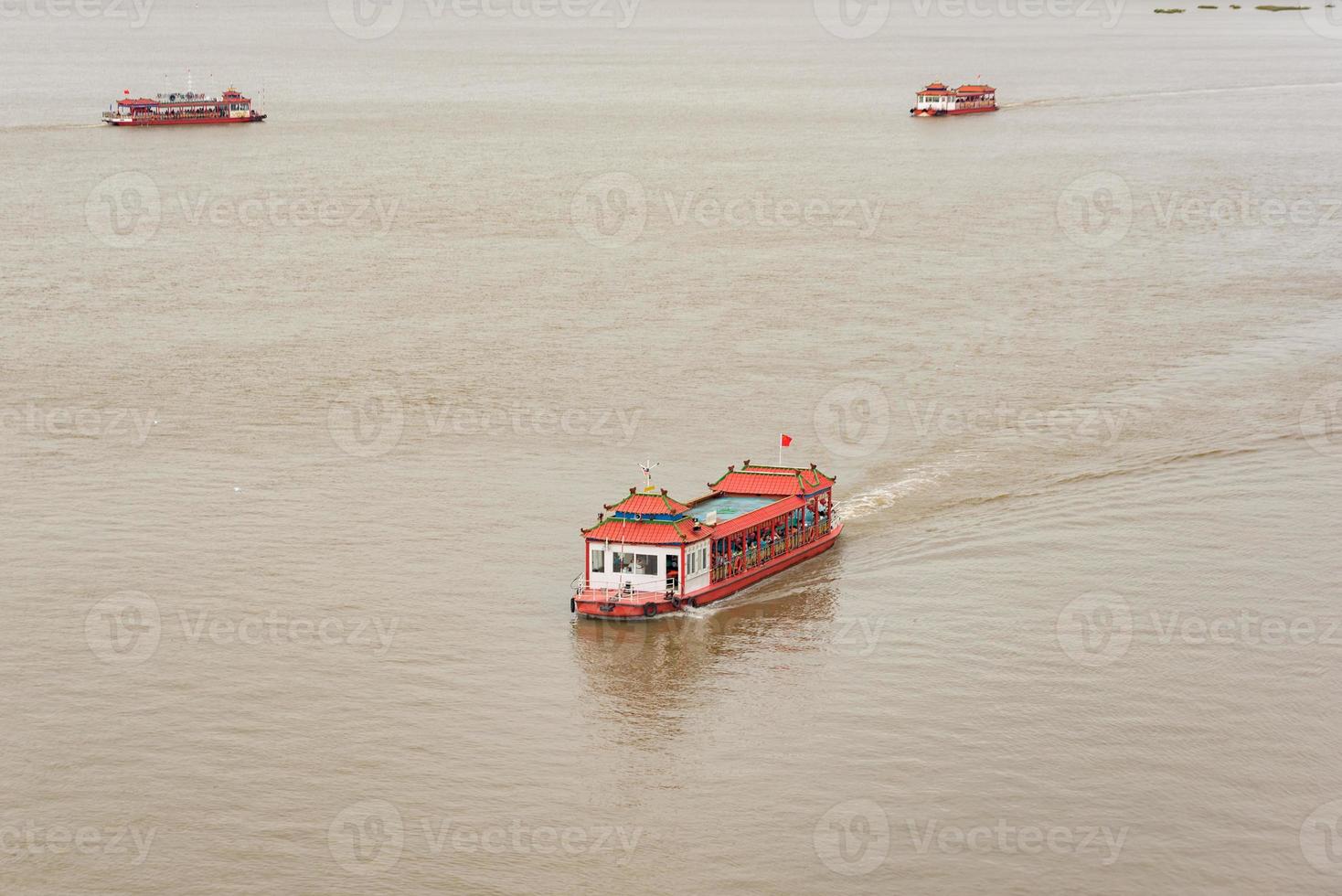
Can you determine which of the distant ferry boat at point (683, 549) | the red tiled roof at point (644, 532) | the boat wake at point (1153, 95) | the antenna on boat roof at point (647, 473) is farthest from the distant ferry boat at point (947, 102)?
the red tiled roof at point (644, 532)

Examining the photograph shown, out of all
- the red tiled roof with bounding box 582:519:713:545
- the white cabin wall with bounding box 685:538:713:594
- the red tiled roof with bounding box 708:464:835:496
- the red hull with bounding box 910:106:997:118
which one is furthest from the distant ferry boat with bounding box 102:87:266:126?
the white cabin wall with bounding box 685:538:713:594

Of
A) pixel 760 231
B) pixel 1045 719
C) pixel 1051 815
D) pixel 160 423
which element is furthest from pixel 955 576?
pixel 760 231

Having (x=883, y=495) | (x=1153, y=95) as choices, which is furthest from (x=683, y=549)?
(x=1153, y=95)

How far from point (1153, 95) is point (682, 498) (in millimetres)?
122922

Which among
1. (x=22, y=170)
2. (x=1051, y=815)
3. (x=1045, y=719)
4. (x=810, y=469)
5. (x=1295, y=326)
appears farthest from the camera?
(x=22, y=170)

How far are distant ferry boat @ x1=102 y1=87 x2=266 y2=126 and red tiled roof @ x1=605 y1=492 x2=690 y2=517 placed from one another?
340ft

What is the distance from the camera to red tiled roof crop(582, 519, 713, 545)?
4288cm

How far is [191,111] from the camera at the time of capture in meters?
141

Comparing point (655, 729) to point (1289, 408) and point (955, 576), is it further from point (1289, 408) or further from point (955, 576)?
point (1289, 408)

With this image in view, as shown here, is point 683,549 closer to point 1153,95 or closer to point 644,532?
point 644,532

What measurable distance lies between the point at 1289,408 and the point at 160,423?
35.3 meters

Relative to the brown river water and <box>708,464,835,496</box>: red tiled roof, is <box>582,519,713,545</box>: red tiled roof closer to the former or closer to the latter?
the brown river water

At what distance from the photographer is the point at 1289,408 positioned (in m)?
59.0

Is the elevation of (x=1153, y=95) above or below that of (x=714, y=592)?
above
